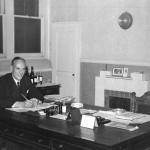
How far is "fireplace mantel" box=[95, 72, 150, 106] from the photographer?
261 inches

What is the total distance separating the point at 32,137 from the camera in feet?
10.3

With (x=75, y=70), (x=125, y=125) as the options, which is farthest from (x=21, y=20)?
(x=125, y=125)

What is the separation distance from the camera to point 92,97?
305 inches

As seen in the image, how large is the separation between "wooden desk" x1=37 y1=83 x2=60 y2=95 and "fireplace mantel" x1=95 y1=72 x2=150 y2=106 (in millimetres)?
949

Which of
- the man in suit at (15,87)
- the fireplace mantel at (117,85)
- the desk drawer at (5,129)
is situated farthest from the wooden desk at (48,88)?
the desk drawer at (5,129)

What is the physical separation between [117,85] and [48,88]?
1.57 m

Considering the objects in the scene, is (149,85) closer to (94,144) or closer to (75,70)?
(75,70)

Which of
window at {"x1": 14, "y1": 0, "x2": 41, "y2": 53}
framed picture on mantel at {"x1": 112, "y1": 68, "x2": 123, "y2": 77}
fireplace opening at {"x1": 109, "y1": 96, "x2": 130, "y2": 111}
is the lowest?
fireplace opening at {"x1": 109, "y1": 96, "x2": 130, "y2": 111}

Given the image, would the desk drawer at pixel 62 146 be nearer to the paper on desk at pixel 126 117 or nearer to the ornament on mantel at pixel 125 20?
the paper on desk at pixel 126 117

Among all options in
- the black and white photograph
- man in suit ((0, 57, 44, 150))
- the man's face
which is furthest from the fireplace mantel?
the man's face

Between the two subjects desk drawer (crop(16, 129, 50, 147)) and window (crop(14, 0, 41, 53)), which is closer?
desk drawer (crop(16, 129, 50, 147))

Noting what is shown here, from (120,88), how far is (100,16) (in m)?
1.75

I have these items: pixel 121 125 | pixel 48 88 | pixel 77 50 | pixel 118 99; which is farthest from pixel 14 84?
pixel 77 50

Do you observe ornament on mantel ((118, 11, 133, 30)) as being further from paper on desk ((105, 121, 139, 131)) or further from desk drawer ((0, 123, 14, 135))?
desk drawer ((0, 123, 14, 135))
